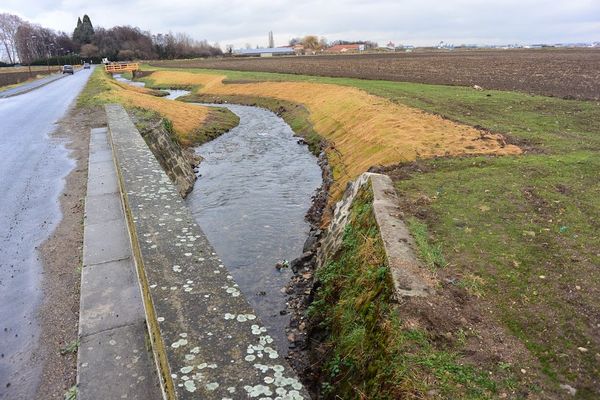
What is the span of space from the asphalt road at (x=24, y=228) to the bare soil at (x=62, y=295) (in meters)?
0.17

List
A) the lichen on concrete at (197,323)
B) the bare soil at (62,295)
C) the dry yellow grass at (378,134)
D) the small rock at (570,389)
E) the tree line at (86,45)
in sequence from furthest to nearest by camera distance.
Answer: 1. the tree line at (86,45)
2. the dry yellow grass at (378,134)
3. the bare soil at (62,295)
4. the small rock at (570,389)
5. the lichen on concrete at (197,323)

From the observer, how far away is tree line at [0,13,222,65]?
502ft

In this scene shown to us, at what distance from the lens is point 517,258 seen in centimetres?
774

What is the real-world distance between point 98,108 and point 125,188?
77.5ft

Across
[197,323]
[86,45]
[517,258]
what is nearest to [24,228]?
[197,323]

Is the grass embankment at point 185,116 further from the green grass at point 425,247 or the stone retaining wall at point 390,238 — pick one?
the green grass at point 425,247

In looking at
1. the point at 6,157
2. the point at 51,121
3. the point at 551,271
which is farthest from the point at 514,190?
the point at 51,121

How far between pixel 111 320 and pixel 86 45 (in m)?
185

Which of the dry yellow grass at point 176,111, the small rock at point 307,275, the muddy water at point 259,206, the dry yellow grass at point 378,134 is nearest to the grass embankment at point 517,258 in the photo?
the dry yellow grass at point 378,134

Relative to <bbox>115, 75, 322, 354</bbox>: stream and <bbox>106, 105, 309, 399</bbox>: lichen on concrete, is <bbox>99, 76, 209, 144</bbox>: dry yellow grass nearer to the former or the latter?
<bbox>115, 75, 322, 354</bbox>: stream

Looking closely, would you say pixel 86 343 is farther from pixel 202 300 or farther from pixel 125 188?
pixel 125 188

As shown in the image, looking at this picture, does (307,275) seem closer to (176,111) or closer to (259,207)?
(259,207)

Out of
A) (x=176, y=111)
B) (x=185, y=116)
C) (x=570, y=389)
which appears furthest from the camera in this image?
(x=176, y=111)

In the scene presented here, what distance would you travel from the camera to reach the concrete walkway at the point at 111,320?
5.64 metres
